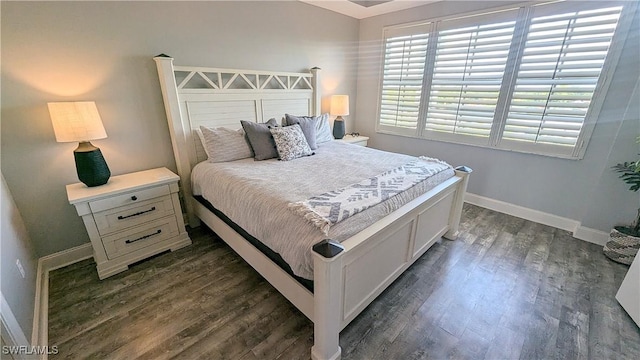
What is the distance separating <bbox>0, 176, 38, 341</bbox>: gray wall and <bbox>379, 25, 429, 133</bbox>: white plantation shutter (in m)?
4.02

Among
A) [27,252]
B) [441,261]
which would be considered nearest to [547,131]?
[441,261]

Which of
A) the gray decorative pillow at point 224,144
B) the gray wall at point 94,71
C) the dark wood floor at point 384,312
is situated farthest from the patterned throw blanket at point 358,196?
the gray wall at point 94,71

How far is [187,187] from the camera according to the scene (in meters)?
2.57

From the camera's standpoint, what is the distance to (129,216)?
2.03 m

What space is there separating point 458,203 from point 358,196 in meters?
1.34

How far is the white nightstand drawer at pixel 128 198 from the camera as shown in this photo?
1868 millimetres

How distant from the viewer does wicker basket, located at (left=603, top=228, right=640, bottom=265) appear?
2.09 metres

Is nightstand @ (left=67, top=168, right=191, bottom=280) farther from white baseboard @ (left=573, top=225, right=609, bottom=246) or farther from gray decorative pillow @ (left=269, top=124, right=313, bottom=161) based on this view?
white baseboard @ (left=573, top=225, right=609, bottom=246)

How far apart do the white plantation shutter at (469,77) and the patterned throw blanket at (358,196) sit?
132cm

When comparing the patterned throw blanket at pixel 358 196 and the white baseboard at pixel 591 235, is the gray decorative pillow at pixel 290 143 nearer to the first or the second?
the patterned throw blanket at pixel 358 196

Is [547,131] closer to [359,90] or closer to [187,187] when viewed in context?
[359,90]

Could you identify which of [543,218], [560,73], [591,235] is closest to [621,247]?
Result: [591,235]

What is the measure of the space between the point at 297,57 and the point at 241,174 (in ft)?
6.58

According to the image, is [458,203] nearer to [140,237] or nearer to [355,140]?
[355,140]
